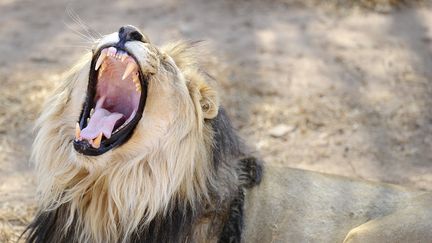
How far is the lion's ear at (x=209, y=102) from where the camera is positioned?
353 centimetres

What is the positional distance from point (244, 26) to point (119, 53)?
4.22 m

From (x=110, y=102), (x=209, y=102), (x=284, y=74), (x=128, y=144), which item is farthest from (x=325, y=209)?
(x=284, y=74)

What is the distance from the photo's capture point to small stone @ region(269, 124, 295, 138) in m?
5.93

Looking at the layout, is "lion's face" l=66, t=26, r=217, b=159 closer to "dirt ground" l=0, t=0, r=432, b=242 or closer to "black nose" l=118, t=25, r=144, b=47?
"black nose" l=118, t=25, r=144, b=47

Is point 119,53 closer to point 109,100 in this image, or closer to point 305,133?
point 109,100

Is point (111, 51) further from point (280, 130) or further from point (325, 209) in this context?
point (280, 130)

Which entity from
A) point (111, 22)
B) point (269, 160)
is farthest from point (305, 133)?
point (111, 22)

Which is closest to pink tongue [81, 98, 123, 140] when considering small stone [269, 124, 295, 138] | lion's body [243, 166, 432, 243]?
lion's body [243, 166, 432, 243]

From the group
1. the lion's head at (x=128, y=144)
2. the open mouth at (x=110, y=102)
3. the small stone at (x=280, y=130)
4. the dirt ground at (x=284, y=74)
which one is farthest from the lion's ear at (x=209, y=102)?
the small stone at (x=280, y=130)

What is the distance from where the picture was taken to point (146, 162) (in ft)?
11.5

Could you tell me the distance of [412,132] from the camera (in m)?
6.08

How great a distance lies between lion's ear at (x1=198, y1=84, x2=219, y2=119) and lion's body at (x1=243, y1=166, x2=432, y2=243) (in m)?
0.57

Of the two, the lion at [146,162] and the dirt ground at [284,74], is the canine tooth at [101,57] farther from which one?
the dirt ground at [284,74]

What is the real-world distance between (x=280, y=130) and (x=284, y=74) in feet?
2.88
